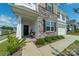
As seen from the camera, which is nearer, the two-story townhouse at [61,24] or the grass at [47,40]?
the grass at [47,40]

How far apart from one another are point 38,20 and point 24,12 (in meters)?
1.83

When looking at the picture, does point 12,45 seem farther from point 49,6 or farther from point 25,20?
point 49,6

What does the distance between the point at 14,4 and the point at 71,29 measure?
5342mm

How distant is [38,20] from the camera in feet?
40.3

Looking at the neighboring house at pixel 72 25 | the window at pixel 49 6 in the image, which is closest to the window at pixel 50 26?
the window at pixel 49 6

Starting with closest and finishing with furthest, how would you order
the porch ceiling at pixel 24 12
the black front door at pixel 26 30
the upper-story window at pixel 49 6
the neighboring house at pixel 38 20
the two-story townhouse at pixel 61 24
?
the porch ceiling at pixel 24 12, the neighboring house at pixel 38 20, the black front door at pixel 26 30, the two-story townhouse at pixel 61 24, the upper-story window at pixel 49 6

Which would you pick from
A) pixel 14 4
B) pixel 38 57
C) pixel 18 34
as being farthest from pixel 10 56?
pixel 14 4

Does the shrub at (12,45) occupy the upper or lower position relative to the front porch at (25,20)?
lower

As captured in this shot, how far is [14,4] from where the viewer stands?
1016 cm

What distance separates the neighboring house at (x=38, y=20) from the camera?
35.9 ft

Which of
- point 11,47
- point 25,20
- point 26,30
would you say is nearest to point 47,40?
point 26,30

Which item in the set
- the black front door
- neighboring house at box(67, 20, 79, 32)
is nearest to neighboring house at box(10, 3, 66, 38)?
the black front door

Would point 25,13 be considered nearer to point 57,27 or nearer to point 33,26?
point 33,26

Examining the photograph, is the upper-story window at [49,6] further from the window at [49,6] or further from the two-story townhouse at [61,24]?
the two-story townhouse at [61,24]
